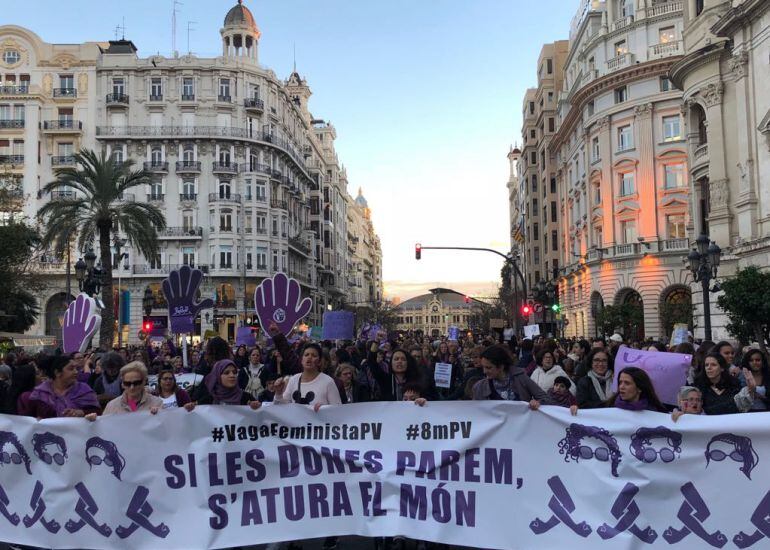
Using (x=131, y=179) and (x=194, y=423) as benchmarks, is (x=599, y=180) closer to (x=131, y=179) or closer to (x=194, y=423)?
(x=131, y=179)

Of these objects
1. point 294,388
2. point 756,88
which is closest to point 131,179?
point 756,88

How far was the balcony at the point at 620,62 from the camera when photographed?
5003 cm

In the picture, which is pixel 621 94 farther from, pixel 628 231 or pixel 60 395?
pixel 60 395

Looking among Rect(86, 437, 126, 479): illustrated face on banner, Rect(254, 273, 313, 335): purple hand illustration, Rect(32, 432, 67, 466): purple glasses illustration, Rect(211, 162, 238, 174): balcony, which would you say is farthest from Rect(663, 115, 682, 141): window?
Rect(32, 432, 67, 466): purple glasses illustration

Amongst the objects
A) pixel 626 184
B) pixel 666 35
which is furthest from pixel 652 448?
pixel 666 35

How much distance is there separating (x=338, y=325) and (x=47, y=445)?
14.0 m

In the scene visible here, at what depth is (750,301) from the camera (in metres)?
22.9

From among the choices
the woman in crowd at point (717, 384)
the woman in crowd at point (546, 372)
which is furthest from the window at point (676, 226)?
the woman in crowd at point (717, 384)

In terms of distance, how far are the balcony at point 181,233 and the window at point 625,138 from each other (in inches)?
1338

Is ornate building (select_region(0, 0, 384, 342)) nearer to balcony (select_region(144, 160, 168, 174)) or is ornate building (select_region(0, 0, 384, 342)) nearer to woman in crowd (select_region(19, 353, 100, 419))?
balcony (select_region(144, 160, 168, 174))

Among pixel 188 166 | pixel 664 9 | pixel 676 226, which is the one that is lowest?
pixel 676 226

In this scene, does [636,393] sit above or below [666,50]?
below

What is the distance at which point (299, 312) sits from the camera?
14938 mm

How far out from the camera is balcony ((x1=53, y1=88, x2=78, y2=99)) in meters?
64.2
